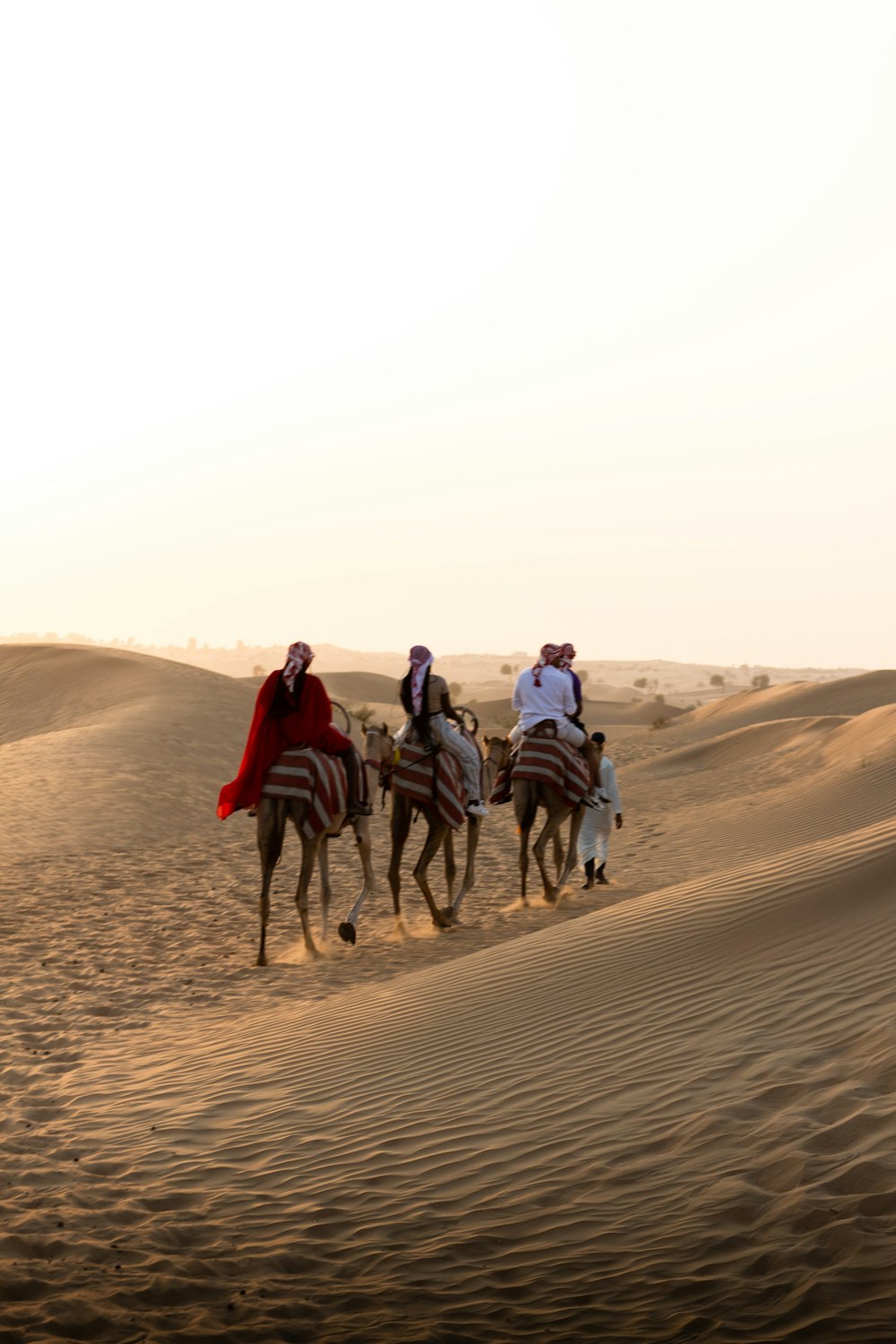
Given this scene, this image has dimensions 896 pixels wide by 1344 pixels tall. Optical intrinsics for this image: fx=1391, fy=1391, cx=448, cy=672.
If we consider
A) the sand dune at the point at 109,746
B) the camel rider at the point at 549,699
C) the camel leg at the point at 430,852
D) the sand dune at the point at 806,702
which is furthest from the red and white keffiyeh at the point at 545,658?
the sand dune at the point at 806,702

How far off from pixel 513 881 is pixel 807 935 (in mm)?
8311

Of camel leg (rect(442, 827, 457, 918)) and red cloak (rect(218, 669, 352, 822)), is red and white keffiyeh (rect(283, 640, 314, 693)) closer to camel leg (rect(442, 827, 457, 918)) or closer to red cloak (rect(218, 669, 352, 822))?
red cloak (rect(218, 669, 352, 822))

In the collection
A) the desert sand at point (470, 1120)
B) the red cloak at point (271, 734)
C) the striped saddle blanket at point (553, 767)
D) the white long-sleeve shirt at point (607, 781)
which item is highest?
the red cloak at point (271, 734)

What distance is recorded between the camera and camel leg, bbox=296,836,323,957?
1205 centimetres

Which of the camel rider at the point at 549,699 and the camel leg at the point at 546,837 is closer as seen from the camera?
the camel rider at the point at 549,699

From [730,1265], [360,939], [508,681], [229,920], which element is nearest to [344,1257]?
[730,1265]

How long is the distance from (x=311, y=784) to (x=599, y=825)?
4.73 meters

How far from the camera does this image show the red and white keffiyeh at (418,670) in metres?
12.1

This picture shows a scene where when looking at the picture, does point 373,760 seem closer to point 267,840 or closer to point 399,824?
point 399,824

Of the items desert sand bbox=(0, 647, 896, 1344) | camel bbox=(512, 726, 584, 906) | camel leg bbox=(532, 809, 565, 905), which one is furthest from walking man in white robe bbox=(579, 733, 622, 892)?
camel leg bbox=(532, 809, 565, 905)

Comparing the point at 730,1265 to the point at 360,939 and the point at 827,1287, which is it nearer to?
the point at 827,1287

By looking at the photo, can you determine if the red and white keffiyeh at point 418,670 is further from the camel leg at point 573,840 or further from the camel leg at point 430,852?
the camel leg at point 573,840

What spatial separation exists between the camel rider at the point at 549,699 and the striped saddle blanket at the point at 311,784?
7.27ft

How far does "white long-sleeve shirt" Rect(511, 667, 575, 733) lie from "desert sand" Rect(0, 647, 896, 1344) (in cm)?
196
